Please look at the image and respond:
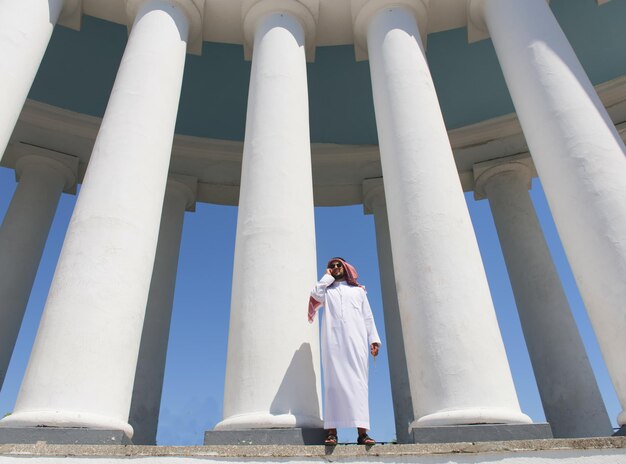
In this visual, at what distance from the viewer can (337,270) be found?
181ft

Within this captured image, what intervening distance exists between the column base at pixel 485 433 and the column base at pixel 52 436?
98.2 ft

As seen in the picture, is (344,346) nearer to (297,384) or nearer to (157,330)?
(297,384)

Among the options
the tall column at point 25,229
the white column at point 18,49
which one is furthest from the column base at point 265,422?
the tall column at point 25,229

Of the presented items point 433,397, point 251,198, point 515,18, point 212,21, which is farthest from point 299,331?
point 212,21

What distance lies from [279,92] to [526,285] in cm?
7713

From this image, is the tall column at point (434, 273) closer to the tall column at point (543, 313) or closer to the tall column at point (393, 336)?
the tall column at point (393, 336)

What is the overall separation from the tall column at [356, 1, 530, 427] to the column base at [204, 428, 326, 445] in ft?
36.9

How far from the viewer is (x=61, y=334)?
51.8 meters

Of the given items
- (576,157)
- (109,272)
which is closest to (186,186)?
(109,272)

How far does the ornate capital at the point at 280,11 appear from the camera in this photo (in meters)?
93.8

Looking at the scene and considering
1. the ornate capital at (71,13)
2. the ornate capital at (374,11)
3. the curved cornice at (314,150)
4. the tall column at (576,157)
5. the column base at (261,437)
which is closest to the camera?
the column base at (261,437)

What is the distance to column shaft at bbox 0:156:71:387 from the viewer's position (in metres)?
112

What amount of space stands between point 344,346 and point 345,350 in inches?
15.1

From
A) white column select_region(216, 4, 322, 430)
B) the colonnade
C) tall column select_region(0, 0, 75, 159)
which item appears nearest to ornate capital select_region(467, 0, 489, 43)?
the colonnade
